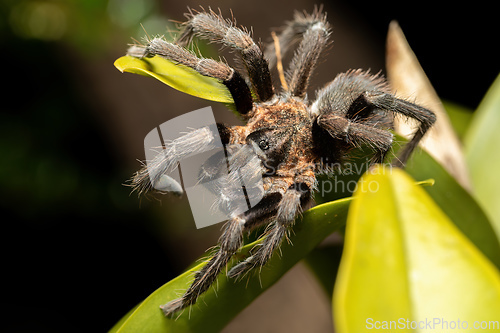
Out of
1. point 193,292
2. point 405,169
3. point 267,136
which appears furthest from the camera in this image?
point 267,136

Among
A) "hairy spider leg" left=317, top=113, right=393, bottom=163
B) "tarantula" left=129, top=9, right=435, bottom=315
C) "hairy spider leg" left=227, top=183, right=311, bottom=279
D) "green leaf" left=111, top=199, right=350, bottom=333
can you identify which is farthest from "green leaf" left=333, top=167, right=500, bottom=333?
"hairy spider leg" left=317, top=113, right=393, bottom=163

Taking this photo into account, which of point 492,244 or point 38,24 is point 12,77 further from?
point 492,244

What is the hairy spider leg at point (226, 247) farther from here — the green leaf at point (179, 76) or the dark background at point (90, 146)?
the dark background at point (90, 146)

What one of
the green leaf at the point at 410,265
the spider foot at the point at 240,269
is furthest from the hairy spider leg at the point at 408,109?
the green leaf at the point at 410,265

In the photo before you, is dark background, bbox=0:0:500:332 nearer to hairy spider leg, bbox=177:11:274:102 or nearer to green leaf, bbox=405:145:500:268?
hairy spider leg, bbox=177:11:274:102

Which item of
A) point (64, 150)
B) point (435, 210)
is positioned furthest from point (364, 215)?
point (64, 150)
